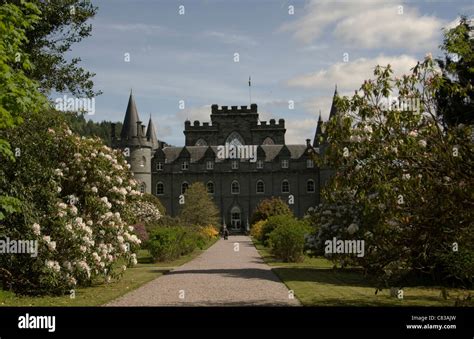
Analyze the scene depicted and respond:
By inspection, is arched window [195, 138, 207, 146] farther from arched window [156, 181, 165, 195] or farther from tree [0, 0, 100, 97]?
tree [0, 0, 100, 97]

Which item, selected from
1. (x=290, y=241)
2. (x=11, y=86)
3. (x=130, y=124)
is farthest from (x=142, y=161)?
(x=11, y=86)

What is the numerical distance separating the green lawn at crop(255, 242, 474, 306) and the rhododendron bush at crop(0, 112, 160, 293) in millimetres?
4965

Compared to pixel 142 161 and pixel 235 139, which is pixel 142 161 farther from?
pixel 235 139

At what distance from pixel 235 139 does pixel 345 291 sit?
57.7 metres

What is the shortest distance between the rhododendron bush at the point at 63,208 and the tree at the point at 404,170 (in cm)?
645

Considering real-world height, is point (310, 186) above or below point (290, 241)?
above

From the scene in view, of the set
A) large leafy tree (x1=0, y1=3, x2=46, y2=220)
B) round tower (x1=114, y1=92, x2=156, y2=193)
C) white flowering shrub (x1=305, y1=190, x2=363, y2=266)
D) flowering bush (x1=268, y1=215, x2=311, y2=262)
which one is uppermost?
round tower (x1=114, y1=92, x2=156, y2=193)

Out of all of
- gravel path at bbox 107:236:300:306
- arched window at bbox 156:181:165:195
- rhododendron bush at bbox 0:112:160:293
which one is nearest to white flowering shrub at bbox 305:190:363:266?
gravel path at bbox 107:236:300:306

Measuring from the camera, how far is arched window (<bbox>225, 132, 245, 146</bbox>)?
2803 inches

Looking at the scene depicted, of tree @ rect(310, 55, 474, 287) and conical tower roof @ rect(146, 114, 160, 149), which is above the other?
conical tower roof @ rect(146, 114, 160, 149)

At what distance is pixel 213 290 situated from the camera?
46.3 feet

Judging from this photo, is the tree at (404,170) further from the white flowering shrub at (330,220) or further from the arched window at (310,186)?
the arched window at (310,186)

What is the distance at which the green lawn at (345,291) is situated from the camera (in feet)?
39.7
